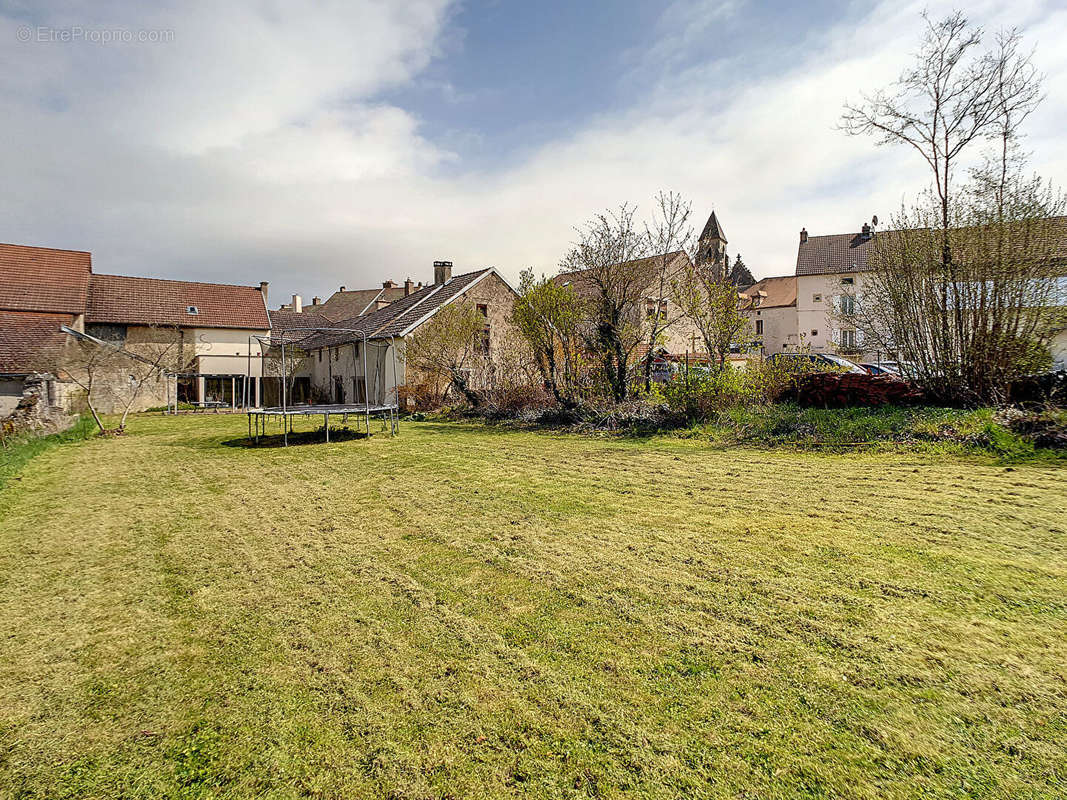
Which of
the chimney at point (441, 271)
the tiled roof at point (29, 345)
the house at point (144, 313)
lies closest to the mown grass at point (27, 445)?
the tiled roof at point (29, 345)

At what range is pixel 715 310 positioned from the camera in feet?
37.8

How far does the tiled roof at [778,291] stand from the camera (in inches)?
1842

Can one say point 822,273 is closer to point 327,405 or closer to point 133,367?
point 327,405

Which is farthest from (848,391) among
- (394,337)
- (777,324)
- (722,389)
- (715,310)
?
(777,324)

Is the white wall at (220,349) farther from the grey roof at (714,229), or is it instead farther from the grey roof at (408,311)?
the grey roof at (714,229)

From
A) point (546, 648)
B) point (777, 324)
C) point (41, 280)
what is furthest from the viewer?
point (777, 324)

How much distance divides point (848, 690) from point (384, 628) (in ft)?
7.77

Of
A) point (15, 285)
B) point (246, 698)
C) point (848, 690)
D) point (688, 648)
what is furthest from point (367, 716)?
point (15, 285)

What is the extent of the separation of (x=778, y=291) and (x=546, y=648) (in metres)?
52.5

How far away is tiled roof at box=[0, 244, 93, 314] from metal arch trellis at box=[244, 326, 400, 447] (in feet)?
31.1

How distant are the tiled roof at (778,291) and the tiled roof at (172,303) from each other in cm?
3818

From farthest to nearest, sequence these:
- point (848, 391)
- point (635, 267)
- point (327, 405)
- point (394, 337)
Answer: point (394, 337) → point (327, 405) → point (635, 267) → point (848, 391)

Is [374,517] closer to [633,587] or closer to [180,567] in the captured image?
[180,567]

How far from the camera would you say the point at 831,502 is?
5.58 meters
